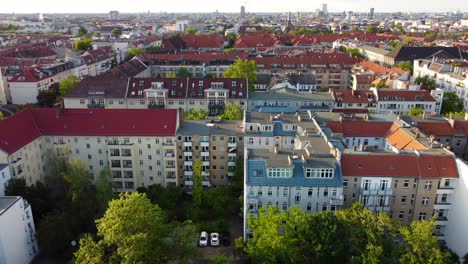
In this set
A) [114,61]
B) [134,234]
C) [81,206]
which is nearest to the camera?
[134,234]

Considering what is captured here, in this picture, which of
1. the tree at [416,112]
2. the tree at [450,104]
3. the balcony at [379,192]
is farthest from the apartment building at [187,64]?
the balcony at [379,192]

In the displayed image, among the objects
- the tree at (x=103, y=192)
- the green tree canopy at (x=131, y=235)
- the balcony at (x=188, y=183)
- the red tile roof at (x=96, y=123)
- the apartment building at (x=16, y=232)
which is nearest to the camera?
the green tree canopy at (x=131, y=235)

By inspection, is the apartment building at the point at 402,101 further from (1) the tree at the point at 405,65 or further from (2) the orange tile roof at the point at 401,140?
(1) the tree at the point at 405,65

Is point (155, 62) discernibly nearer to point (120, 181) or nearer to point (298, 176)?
point (120, 181)

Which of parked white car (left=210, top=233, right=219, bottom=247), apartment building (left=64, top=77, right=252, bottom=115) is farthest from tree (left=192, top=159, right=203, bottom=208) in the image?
apartment building (left=64, top=77, right=252, bottom=115)

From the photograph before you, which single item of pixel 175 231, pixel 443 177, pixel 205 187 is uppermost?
pixel 443 177

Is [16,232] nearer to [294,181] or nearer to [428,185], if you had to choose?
[294,181]

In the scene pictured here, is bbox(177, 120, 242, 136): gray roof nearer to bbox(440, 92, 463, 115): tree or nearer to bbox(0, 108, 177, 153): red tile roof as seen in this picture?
bbox(0, 108, 177, 153): red tile roof

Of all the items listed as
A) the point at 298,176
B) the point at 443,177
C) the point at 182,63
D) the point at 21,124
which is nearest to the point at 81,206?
the point at 21,124
